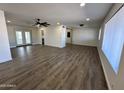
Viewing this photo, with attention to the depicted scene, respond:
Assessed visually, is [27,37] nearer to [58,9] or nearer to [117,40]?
[58,9]

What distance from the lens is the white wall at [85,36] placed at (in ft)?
30.3

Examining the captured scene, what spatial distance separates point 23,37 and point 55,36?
4018 mm

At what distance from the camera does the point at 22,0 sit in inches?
88.8

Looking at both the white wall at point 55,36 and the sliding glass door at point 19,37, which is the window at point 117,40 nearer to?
the white wall at point 55,36

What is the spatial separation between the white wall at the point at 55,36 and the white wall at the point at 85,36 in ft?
8.83

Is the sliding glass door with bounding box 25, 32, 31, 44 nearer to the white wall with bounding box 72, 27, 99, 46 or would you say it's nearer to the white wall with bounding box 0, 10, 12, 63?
the white wall with bounding box 72, 27, 99, 46

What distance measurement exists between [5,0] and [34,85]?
2.67m

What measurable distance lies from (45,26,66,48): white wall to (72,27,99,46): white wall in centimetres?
269

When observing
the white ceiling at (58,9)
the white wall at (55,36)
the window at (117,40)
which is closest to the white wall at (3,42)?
the white ceiling at (58,9)

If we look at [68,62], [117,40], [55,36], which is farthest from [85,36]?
[117,40]

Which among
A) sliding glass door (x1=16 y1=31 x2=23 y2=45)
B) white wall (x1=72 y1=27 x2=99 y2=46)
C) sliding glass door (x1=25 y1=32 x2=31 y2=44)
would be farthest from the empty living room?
white wall (x1=72 y1=27 x2=99 y2=46)

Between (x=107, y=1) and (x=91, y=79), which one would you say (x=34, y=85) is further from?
(x=107, y=1)

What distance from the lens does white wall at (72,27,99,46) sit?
363 inches

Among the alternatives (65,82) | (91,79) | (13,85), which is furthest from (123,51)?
(13,85)
